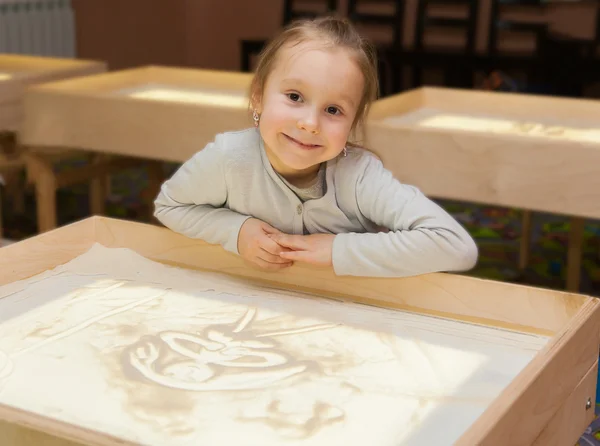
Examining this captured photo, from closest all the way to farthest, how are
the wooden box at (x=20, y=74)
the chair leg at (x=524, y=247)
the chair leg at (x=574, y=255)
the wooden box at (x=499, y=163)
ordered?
the wooden box at (x=499, y=163), the chair leg at (x=574, y=255), the wooden box at (x=20, y=74), the chair leg at (x=524, y=247)

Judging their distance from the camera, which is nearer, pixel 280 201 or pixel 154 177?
pixel 280 201

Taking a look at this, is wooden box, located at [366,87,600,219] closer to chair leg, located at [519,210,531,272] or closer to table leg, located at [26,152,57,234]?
chair leg, located at [519,210,531,272]

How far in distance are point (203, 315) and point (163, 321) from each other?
6cm

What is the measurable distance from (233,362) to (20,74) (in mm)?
1911

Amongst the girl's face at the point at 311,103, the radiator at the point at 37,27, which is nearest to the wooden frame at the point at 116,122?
the girl's face at the point at 311,103

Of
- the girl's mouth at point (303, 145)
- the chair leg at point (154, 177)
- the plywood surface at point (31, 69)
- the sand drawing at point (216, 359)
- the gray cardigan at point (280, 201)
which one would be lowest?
the chair leg at point (154, 177)

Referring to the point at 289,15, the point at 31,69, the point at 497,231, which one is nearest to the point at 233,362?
the point at 31,69

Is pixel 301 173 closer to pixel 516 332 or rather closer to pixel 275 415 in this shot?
pixel 516 332

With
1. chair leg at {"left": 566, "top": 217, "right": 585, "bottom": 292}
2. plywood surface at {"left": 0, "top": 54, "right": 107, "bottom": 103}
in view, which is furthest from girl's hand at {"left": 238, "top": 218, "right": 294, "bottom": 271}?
plywood surface at {"left": 0, "top": 54, "right": 107, "bottom": 103}

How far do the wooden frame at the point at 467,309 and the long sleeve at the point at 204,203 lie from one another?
0.02 m

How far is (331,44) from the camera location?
1189 mm

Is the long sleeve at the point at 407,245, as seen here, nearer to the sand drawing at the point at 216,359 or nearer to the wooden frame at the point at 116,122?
the sand drawing at the point at 216,359

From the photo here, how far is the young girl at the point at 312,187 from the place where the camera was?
46.2 inches

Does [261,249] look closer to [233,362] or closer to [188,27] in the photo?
[233,362]
